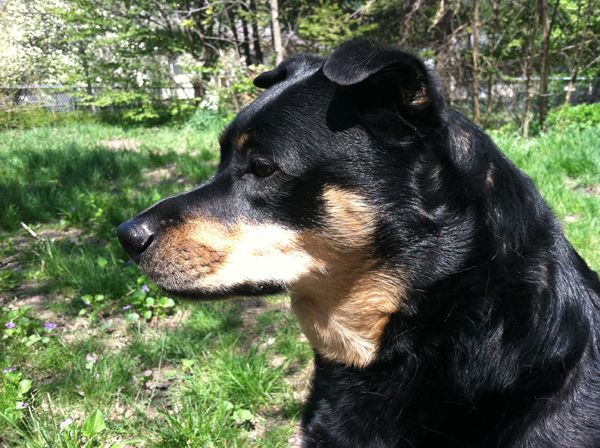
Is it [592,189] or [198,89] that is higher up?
[198,89]

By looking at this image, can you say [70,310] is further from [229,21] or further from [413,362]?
[229,21]

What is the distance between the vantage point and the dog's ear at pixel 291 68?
250 centimetres

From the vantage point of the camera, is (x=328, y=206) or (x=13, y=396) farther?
(x=13, y=396)

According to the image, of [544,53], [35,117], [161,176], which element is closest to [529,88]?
[544,53]

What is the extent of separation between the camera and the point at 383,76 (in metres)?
1.97

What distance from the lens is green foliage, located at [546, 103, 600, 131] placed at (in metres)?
8.15

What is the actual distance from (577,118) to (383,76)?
799 centimetres

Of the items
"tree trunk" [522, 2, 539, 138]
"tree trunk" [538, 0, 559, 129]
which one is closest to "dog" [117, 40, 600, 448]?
"tree trunk" [522, 2, 539, 138]

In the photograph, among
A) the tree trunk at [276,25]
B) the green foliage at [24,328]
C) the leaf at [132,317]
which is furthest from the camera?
the tree trunk at [276,25]

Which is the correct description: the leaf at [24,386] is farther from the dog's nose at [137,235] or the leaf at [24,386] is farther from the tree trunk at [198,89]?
the tree trunk at [198,89]

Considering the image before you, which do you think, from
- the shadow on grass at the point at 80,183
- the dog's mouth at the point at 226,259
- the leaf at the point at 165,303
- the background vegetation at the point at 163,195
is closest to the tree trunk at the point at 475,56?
the background vegetation at the point at 163,195

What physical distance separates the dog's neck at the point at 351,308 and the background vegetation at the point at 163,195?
745 mm

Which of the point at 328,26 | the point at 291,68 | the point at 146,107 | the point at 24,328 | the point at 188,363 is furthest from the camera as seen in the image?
the point at 146,107

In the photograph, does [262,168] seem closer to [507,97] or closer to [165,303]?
[165,303]
